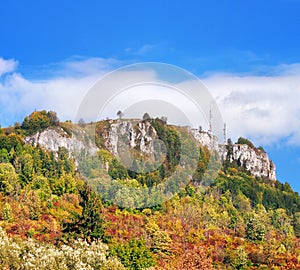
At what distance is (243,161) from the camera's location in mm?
111438

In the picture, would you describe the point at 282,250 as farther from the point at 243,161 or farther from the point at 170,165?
the point at 243,161

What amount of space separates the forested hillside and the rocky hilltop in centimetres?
119

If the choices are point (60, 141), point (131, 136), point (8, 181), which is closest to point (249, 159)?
point (131, 136)

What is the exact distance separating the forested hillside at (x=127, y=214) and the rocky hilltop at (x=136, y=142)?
47.0 inches

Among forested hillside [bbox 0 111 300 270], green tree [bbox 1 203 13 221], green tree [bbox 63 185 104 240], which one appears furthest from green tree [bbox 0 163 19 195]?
green tree [bbox 63 185 104 240]

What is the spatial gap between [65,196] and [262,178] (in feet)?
183

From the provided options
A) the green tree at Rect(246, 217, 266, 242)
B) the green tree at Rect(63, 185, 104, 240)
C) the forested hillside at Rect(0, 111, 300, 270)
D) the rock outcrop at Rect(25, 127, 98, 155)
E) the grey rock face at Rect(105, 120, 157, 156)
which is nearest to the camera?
the forested hillside at Rect(0, 111, 300, 270)

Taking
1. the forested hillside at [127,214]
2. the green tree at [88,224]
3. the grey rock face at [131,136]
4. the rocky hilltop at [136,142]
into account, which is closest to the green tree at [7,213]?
the forested hillside at [127,214]

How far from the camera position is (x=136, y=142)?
9900cm

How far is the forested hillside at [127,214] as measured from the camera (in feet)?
119

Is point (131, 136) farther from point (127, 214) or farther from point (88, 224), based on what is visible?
point (88, 224)

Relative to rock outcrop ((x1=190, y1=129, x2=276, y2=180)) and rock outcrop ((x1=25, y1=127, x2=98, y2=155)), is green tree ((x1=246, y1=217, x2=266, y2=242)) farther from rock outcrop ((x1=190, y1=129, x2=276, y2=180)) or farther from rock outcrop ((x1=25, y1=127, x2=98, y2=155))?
rock outcrop ((x1=190, y1=129, x2=276, y2=180))

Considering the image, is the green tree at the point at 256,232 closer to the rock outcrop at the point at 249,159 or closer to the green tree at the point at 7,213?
the green tree at the point at 7,213

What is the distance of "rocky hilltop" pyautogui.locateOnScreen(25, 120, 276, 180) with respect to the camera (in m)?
90.8
